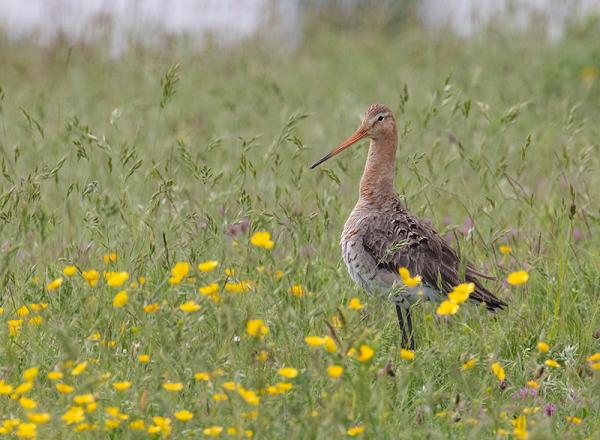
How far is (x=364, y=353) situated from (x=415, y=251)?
1.91 meters

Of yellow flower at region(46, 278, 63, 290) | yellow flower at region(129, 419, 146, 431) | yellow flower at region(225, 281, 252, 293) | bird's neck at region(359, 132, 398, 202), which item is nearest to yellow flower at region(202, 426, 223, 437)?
yellow flower at region(129, 419, 146, 431)

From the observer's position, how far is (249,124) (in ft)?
33.5

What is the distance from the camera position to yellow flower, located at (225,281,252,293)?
13.8ft

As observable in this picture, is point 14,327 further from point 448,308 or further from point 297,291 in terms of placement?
point 448,308

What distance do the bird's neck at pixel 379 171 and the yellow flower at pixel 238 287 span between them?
1.06 metres

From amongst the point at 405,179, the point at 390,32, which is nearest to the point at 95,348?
the point at 405,179

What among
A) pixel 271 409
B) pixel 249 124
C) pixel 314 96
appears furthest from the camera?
pixel 314 96

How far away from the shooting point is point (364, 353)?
329 centimetres

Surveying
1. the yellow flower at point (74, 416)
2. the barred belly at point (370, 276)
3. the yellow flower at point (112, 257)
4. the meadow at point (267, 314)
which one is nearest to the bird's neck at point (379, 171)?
the meadow at point (267, 314)

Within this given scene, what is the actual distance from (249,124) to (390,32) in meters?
5.28

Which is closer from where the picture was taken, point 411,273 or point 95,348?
point 95,348

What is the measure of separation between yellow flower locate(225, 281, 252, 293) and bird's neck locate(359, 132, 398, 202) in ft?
3.47

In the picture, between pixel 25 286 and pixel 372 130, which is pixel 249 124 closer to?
pixel 372 130

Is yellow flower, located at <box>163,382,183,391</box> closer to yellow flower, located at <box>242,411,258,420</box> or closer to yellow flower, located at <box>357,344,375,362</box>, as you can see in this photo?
yellow flower, located at <box>242,411,258,420</box>
